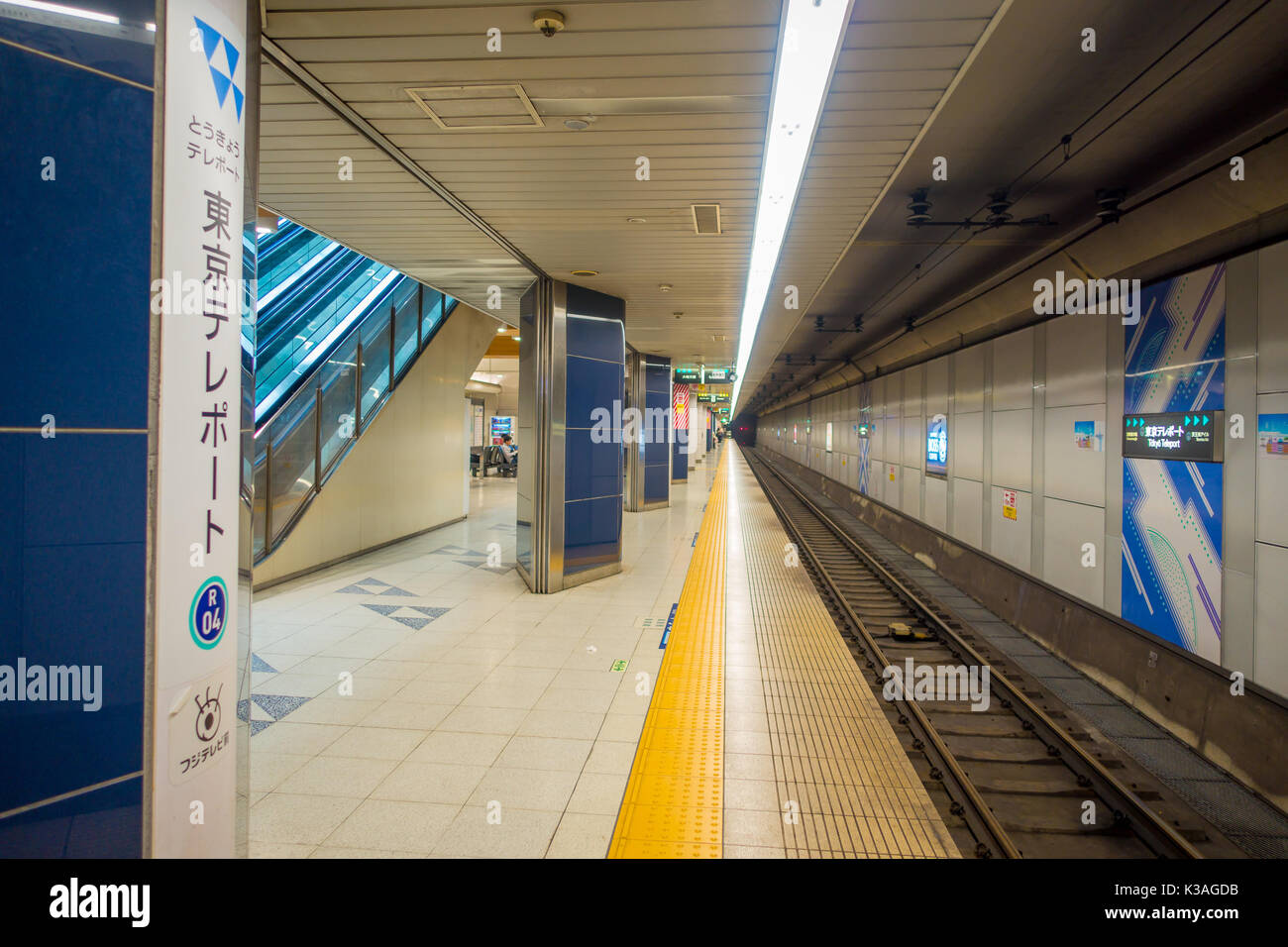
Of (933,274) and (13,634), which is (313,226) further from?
(933,274)

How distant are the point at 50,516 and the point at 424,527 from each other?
1065cm

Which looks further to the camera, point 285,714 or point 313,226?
point 313,226

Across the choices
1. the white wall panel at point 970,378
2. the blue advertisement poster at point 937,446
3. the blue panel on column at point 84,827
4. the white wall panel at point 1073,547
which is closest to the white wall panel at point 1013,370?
the white wall panel at point 970,378

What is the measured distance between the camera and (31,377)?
1718 mm

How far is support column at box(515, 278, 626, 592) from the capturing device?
8.10 meters

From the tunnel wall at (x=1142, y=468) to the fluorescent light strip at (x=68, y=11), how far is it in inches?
222

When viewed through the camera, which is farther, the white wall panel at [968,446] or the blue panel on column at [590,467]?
the white wall panel at [968,446]

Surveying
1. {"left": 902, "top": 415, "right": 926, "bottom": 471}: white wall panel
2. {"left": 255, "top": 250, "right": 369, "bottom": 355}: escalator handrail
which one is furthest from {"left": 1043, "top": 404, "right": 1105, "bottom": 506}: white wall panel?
{"left": 255, "top": 250, "right": 369, "bottom": 355}: escalator handrail

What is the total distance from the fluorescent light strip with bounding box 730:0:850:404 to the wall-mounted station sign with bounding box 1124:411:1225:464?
327cm

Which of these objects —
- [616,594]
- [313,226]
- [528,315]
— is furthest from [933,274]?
[313,226]

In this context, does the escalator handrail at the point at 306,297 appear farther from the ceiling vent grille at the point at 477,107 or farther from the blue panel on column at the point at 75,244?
the blue panel on column at the point at 75,244

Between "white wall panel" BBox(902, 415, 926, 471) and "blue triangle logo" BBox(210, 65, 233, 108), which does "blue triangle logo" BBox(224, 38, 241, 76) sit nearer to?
"blue triangle logo" BBox(210, 65, 233, 108)

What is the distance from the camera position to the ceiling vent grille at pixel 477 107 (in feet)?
11.6

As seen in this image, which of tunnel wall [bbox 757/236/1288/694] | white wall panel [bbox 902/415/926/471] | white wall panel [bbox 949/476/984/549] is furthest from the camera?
white wall panel [bbox 902/415/926/471]
